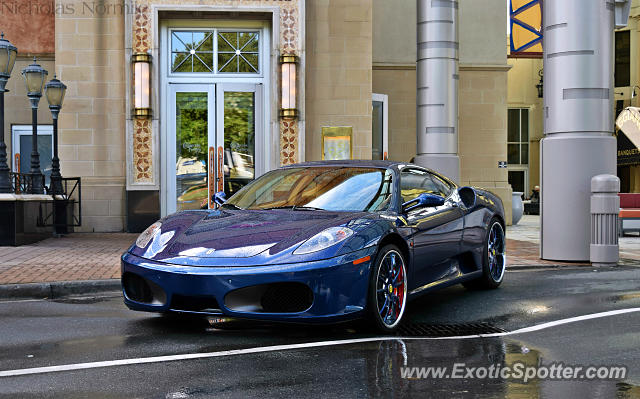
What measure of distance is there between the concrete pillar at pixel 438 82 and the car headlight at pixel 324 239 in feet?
36.5

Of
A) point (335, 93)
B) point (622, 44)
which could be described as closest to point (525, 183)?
point (622, 44)

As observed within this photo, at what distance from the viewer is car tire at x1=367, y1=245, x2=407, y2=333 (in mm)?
5395

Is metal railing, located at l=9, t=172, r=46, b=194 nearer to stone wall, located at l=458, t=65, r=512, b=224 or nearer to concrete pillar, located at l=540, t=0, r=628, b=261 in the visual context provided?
concrete pillar, located at l=540, t=0, r=628, b=261

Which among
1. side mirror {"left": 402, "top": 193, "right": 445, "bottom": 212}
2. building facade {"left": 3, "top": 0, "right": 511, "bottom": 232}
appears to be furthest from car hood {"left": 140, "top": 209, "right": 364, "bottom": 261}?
building facade {"left": 3, "top": 0, "right": 511, "bottom": 232}

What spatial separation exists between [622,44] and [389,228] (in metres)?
39.3

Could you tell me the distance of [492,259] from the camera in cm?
795

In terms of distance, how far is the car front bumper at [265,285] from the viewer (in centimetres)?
507

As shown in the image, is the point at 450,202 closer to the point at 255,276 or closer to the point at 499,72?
the point at 255,276

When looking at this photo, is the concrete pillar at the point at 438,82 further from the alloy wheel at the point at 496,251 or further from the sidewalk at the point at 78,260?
the alloy wheel at the point at 496,251

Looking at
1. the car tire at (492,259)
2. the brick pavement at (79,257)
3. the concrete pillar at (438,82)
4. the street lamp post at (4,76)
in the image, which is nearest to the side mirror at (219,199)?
the brick pavement at (79,257)

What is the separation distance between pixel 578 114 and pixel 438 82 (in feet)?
19.3

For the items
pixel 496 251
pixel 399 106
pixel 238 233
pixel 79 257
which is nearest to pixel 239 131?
pixel 79 257

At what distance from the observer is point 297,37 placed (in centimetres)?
1658

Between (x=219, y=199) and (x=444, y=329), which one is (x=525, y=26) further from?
(x=444, y=329)
